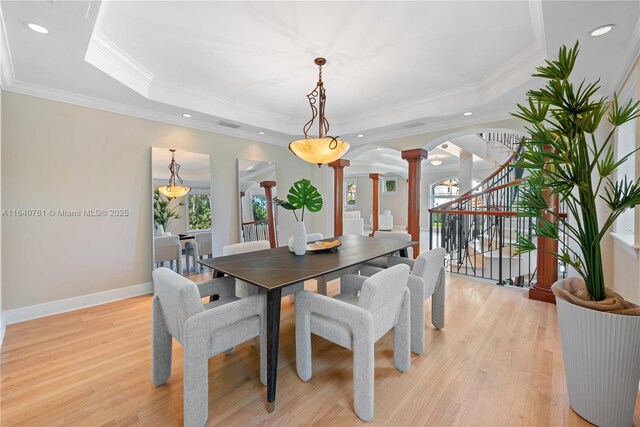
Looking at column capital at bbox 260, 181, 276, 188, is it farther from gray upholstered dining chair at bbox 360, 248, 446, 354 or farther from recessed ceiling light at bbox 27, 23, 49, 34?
gray upholstered dining chair at bbox 360, 248, 446, 354

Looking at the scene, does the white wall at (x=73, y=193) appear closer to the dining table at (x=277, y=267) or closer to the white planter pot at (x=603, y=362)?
the dining table at (x=277, y=267)

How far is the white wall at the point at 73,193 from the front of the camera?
2.77 meters

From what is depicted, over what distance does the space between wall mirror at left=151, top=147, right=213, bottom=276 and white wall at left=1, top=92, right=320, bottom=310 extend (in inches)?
4.7

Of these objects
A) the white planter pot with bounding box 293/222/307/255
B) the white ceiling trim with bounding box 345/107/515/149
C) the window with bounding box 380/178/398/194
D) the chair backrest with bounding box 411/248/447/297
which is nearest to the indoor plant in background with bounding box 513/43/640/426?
the chair backrest with bounding box 411/248/447/297

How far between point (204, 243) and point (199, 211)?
0.48 meters

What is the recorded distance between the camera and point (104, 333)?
101 inches

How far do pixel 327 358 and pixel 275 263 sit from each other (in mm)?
834

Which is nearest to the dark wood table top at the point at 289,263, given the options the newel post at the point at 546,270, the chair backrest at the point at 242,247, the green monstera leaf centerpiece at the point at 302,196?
the chair backrest at the point at 242,247

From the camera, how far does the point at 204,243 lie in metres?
4.12

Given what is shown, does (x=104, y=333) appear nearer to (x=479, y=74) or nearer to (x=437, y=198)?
(x=479, y=74)

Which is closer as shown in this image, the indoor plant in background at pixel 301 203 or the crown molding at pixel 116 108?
the indoor plant in background at pixel 301 203

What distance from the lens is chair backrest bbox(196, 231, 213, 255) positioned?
159 inches

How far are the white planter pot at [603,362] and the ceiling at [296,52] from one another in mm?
1717

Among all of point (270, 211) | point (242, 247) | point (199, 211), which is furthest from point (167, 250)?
point (270, 211)
